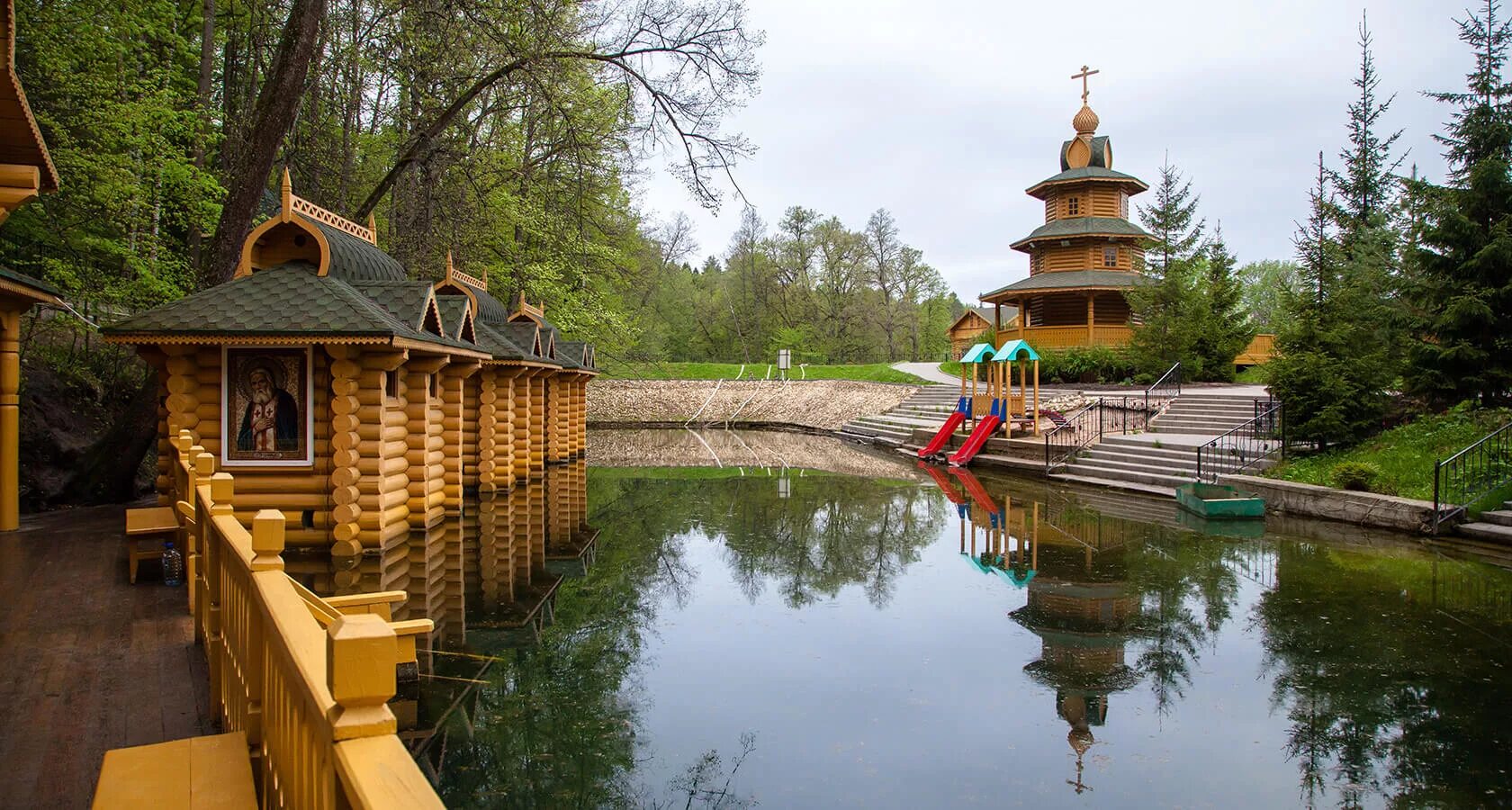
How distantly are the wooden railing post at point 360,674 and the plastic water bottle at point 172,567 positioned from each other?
683 centimetres

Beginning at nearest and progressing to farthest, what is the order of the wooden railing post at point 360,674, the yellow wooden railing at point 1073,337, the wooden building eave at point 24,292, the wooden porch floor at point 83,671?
the wooden railing post at point 360,674 < the wooden porch floor at point 83,671 < the wooden building eave at point 24,292 < the yellow wooden railing at point 1073,337

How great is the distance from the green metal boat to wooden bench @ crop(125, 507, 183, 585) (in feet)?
45.0

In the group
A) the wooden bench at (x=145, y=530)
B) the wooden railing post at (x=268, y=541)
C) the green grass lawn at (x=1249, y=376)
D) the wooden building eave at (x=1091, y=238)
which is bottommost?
the wooden bench at (x=145, y=530)

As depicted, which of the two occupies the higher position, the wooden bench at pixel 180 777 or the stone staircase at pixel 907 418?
the stone staircase at pixel 907 418

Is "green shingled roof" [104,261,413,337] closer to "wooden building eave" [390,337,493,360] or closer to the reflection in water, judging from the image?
"wooden building eave" [390,337,493,360]

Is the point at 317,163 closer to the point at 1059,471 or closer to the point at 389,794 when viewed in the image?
the point at 1059,471

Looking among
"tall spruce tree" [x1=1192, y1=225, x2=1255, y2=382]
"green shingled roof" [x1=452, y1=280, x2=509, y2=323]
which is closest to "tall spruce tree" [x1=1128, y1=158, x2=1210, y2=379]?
"tall spruce tree" [x1=1192, y1=225, x2=1255, y2=382]

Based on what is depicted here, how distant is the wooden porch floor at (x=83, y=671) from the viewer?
3922mm

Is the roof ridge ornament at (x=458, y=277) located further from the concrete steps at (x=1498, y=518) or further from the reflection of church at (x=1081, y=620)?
the concrete steps at (x=1498, y=518)

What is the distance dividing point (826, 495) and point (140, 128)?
13.5 m

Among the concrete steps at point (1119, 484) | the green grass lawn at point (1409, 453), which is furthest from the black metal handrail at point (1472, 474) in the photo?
the concrete steps at point (1119, 484)

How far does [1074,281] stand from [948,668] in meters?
32.0

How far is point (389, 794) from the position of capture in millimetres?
1585

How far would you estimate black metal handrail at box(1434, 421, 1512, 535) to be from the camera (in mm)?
11438
